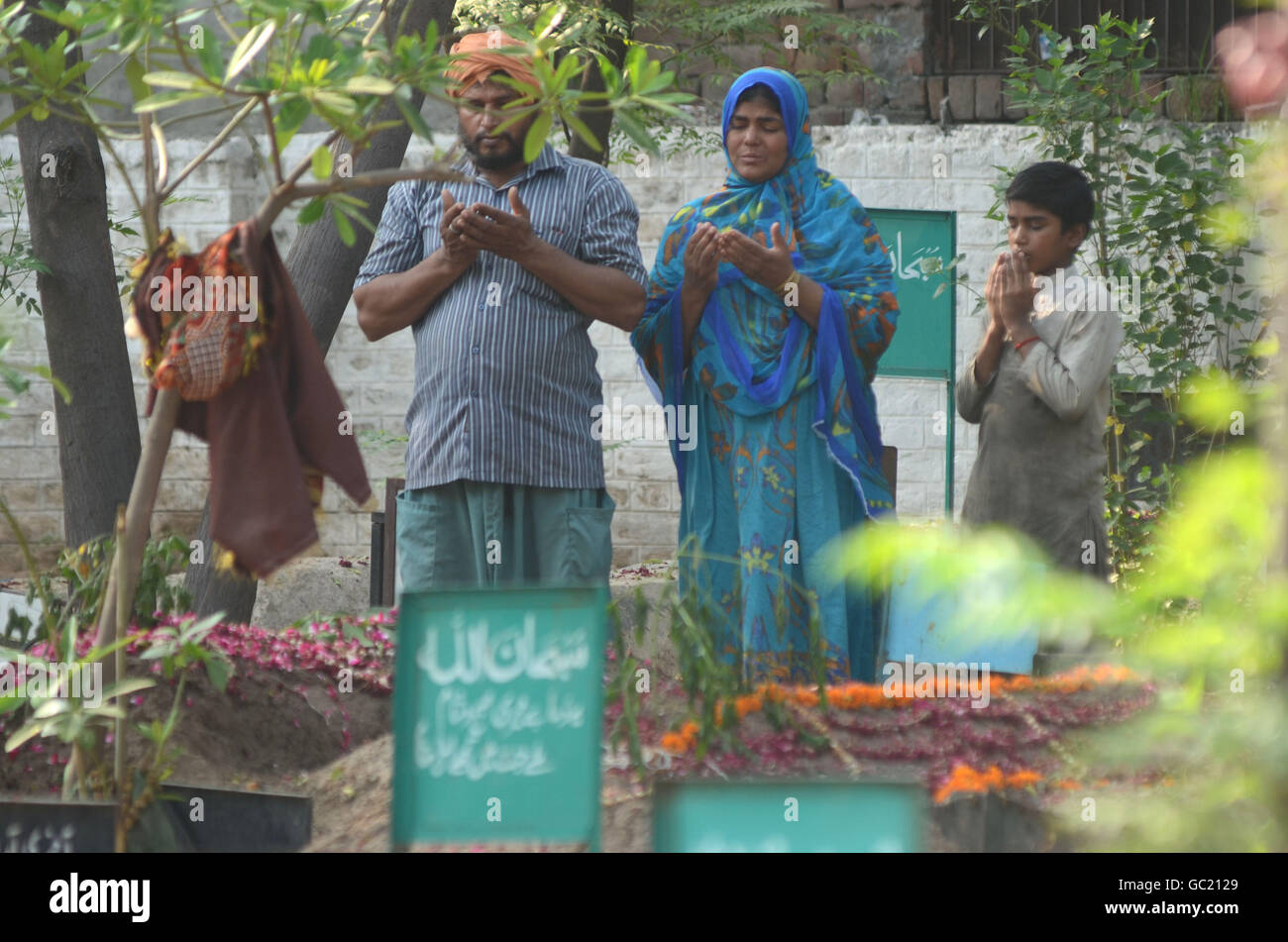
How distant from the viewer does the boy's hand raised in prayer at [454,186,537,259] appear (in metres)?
3.34

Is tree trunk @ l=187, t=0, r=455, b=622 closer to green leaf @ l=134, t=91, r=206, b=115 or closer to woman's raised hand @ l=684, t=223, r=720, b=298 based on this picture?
woman's raised hand @ l=684, t=223, r=720, b=298

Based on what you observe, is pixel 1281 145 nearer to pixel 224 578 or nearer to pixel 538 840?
pixel 538 840

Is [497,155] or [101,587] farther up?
[497,155]

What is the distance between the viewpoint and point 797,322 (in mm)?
3879

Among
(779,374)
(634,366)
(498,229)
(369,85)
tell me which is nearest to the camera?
(369,85)

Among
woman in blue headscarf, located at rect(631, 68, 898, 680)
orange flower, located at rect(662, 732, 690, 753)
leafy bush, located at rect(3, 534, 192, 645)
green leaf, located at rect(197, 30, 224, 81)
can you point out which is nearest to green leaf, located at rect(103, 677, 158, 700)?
leafy bush, located at rect(3, 534, 192, 645)

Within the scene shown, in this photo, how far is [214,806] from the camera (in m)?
2.60

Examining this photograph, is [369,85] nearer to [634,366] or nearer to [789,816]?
[789,816]

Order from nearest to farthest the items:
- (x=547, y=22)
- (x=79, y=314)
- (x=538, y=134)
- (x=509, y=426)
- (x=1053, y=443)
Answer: (x=538, y=134), (x=547, y=22), (x=509, y=426), (x=1053, y=443), (x=79, y=314)

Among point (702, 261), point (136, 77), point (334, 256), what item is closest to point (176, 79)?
point (136, 77)

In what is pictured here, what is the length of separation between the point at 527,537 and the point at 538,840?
1453 mm

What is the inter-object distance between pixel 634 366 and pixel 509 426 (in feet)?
14.3

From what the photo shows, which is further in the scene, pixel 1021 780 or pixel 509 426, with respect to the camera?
pixel 509 426

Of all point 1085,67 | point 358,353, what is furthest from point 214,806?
point 358,353
